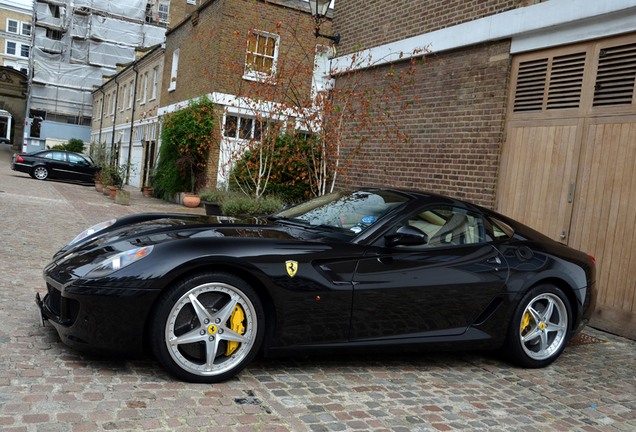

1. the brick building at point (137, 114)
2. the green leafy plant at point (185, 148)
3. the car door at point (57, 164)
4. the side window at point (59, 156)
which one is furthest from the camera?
the brick building at point (137, 114)

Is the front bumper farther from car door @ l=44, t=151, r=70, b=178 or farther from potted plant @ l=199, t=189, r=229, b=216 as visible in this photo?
car door @ l=44, t=151, r=70, b=178

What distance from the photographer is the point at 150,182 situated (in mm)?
24703

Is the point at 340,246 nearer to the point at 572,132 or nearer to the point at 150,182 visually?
the point at 572,132

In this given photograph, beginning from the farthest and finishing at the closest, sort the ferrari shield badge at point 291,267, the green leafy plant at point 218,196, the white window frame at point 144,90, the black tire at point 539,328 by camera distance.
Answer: the white window frame at point 144,90, the green leafy plant at point 218,196, the black tire at point 539,328, the ferrari shield badge at point 291,267

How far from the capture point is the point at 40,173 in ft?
81.5

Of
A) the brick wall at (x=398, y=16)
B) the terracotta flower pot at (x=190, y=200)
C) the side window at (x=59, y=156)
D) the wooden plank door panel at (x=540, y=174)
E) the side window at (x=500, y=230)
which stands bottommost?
the terracotta flower pot at (x=190, y=200)

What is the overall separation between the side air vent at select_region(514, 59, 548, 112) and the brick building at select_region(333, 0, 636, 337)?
1 cm

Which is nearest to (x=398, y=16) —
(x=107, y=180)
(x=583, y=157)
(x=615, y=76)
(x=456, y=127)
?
(x=456, y=127)

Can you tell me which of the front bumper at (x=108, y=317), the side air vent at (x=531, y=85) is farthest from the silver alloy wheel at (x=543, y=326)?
the side air vent at (x=531, y=85)

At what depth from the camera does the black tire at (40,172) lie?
81.2 feet

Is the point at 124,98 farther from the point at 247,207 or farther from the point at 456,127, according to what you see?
the point at 456,127

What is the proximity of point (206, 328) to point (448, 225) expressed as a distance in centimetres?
211

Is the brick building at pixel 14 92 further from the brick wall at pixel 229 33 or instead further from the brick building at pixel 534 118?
the brick building at pixel 534 118

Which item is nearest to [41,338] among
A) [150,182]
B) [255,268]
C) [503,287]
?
[255,268]
